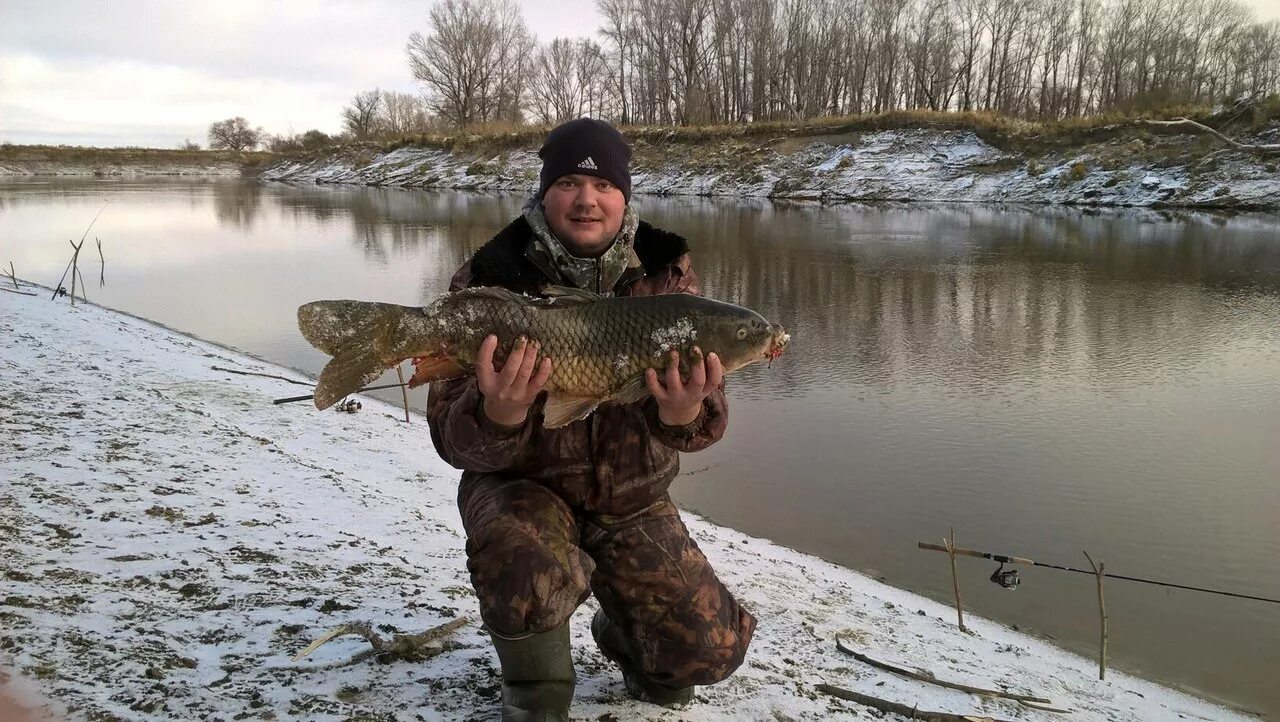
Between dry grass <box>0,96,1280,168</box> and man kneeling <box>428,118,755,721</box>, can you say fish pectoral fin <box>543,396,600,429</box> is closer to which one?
man kneeling <box>428,118,755,721</box>

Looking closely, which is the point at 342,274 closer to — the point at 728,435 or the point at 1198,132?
the point at 728,435

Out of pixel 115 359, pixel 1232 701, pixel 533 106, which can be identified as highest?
pixel 533 106

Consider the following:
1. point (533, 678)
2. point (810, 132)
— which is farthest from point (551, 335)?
point (810, 132)

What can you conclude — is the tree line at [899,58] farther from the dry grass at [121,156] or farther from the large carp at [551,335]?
the large carp at [551,335]

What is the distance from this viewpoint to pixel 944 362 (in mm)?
8180

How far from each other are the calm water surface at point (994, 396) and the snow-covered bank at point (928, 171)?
282 inches

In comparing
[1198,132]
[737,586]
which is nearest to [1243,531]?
[737,586]

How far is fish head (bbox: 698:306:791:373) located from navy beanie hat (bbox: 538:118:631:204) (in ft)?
1.92

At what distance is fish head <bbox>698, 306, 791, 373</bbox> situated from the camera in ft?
7.82

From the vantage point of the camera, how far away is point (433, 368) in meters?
2.43

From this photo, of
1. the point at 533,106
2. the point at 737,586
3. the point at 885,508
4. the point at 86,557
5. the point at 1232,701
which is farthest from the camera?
the point at 533,106

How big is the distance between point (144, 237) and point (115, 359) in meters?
14.3

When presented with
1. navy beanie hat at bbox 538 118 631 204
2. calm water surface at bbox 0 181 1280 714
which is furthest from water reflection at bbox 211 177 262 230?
navy beanie hat at bbox 538 118 631 204

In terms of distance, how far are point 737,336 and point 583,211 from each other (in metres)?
0.67
